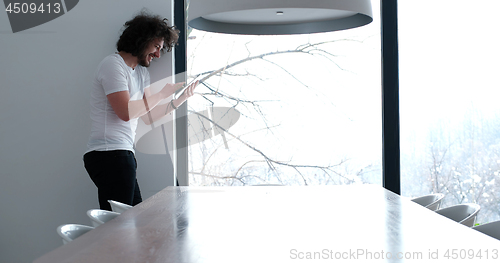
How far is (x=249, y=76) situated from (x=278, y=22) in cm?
137

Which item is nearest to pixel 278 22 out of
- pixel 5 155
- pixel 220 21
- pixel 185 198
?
pixel 220 21

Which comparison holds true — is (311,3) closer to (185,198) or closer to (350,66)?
(185,198)

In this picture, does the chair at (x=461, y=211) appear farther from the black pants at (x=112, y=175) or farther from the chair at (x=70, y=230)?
the black pants at (x=112, y=175)

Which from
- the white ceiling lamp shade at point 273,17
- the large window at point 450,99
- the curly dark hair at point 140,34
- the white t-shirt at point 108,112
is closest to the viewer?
the white ceiling lamp shade at point 273,17

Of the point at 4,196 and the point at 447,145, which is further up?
Result: the point at 447,145

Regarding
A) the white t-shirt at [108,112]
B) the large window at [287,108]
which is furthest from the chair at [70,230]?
the large window at [287,108]

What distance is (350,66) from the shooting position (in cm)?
384

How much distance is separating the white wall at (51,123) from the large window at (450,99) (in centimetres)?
207

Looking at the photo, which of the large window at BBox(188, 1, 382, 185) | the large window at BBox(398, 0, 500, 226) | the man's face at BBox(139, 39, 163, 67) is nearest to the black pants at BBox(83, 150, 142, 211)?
the man's face at BBox(139, 39, 163, 67)

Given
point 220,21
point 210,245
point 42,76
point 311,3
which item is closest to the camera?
point 210,245

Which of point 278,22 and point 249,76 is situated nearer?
point 278,22

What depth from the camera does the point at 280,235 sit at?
1562 millimetres

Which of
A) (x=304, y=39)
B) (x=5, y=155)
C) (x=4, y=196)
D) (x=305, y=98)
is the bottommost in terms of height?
(x=4, y=196)

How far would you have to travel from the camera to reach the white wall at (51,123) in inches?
145
